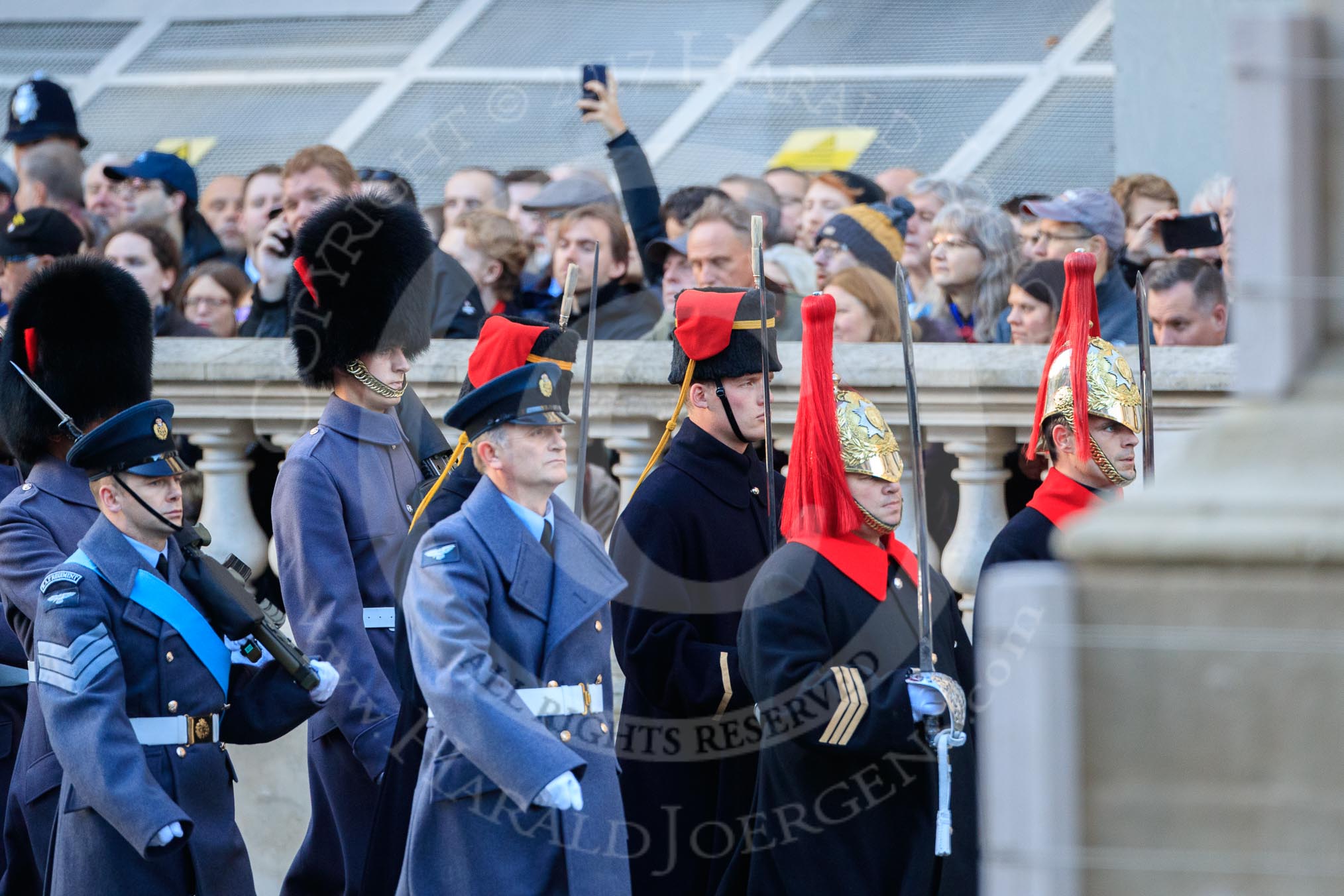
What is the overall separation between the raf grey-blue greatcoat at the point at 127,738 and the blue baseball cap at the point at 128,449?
14 centimetres

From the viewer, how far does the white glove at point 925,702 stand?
4.48m

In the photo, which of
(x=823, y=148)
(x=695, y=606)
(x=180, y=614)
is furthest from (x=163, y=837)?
(x=823, y=148)

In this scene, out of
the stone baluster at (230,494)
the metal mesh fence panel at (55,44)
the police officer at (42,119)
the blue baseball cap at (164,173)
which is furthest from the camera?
the metal mesh fence panel at (55,44)

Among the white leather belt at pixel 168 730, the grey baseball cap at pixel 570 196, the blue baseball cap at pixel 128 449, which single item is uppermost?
the grey baseball cap at pixel 570 196

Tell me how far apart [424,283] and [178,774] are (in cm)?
182

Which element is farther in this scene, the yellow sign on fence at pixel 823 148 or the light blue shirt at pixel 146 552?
the yellow sign on fence at pixel 823 148

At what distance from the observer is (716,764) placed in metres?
5.21

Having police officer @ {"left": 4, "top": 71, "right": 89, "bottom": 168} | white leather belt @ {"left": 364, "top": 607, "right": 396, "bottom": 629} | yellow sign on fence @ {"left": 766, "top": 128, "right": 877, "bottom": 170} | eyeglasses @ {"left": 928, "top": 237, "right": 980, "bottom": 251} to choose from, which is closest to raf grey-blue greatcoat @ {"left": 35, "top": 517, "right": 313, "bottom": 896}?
white leather belt @ {"left": 364, "top": 607, "right": 396, "bottom": 629}

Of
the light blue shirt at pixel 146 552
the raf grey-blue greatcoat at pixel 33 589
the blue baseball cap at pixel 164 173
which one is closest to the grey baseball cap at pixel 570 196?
the blue baseball cap at pixel 164 173

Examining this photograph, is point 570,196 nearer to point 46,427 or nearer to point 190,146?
Result: point 46,427

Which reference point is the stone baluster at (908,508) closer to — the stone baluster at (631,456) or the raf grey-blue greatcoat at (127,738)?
the stone baluster at (631,456)

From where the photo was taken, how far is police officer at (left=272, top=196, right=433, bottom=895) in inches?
207

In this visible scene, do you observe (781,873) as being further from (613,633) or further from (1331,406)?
(1331,406)

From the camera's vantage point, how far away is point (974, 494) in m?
5.55
